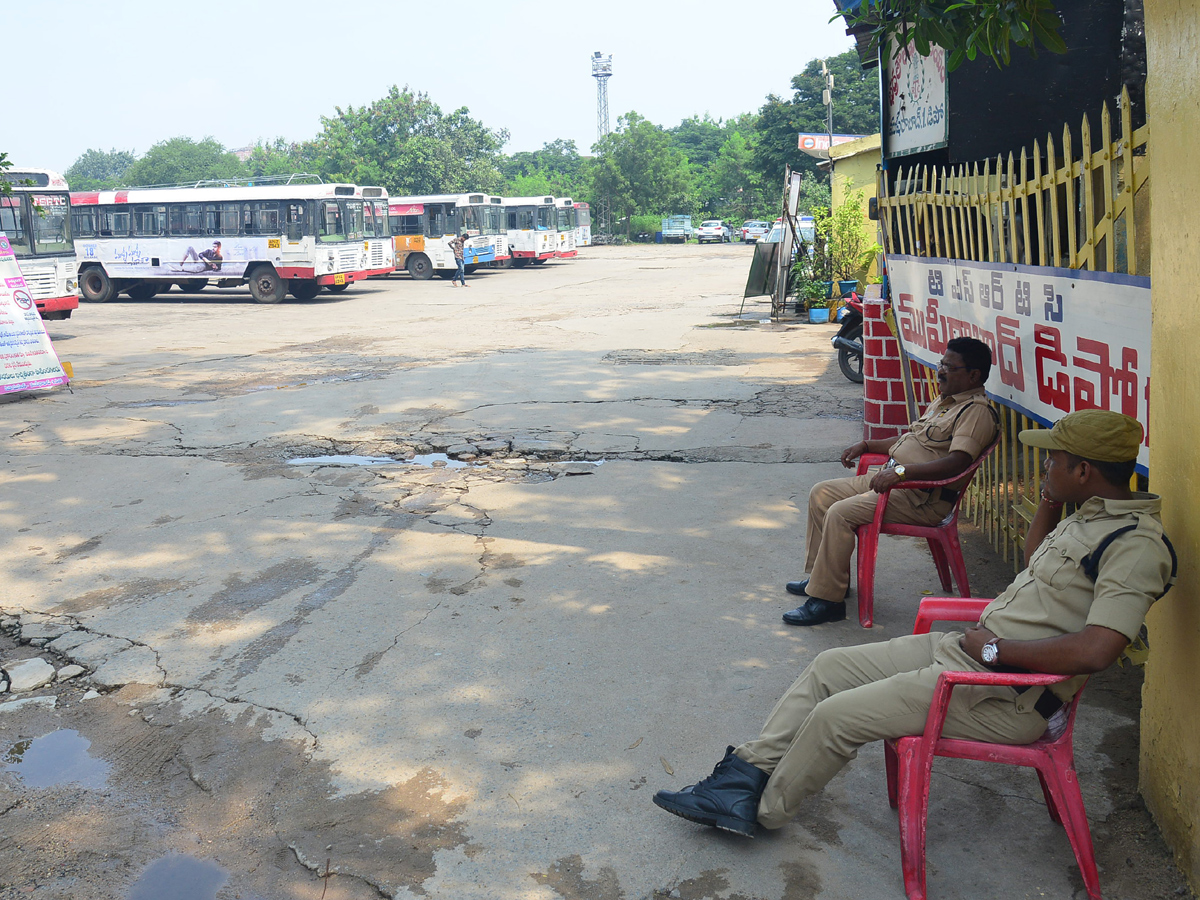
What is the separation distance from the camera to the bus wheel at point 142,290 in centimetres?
2480

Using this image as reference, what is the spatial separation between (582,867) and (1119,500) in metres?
1.65

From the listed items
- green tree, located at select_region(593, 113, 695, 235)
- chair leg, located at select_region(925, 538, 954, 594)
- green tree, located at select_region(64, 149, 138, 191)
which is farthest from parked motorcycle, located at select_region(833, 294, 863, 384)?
green tree, located at select_region(64, 149, 138, 191)

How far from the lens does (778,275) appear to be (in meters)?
16.3

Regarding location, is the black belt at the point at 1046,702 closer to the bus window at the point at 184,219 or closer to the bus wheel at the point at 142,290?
the bus window at the point at 184,219

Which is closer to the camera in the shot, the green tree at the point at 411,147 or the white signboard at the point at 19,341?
the white signboard at the point at 19,341

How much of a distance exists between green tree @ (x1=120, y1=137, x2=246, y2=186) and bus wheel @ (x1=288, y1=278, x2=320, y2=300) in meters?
66.8

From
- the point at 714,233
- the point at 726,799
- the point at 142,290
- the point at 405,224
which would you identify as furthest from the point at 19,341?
the point at 714,233

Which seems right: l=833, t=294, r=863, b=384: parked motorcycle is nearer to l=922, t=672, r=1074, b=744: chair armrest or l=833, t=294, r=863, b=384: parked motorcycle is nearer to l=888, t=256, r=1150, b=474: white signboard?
l=888, t=256, r=1150, b=474: white signboard

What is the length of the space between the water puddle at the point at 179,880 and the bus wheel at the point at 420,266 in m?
28.2

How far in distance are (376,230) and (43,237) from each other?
8920mm

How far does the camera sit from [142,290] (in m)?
25.5

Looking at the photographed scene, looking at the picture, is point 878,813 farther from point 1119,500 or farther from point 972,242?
point 972,242

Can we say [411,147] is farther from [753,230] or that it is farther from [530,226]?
[530,226]

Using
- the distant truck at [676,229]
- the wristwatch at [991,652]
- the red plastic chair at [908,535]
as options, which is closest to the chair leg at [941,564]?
the red plastic chair at [908,535]
